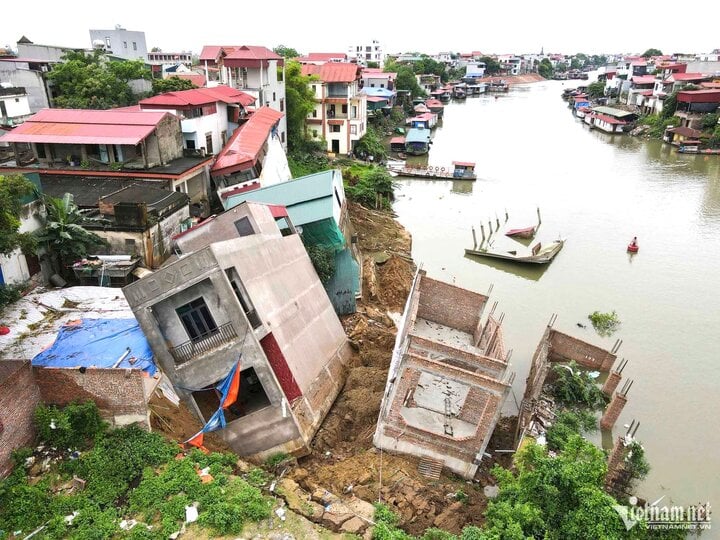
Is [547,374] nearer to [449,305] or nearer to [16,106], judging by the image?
[449,305]

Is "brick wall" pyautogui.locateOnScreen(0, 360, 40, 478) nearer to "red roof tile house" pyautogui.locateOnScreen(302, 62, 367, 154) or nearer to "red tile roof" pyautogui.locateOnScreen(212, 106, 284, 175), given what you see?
"red tile roof" pyautogui.locateOnScreen(212, 106, 284, 175)

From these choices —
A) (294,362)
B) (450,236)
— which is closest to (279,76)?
(450,236)

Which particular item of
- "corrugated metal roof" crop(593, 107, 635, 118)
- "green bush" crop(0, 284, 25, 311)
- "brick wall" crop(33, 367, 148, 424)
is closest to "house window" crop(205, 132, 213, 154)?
"green bush" crop(0, 284, 25, 311)

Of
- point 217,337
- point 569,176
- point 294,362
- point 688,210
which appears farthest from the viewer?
point 569,176

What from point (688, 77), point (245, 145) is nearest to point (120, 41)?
point (245, 145)

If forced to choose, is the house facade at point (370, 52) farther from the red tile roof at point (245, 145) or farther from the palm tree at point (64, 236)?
the palm tree at point (64, 236)

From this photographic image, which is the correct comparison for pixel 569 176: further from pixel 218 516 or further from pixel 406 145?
pixel 218 516
